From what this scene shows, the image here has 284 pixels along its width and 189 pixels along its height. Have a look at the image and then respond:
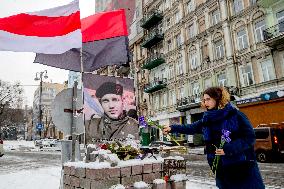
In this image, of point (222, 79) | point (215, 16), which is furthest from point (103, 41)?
point (215, 16)

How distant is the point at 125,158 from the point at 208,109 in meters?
1.45

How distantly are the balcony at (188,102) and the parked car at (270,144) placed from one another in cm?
1139

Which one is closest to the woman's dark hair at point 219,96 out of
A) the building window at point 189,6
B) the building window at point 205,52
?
the building window at point 205,52

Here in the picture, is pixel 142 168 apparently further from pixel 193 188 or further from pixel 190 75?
pixel 190 75

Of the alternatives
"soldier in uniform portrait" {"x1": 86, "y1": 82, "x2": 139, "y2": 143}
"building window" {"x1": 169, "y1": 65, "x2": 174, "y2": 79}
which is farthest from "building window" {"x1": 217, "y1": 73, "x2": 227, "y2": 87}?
"soldier in uniform portrait" {"x1": 86, "y1": 82, "x2": 139, "y2": 143}

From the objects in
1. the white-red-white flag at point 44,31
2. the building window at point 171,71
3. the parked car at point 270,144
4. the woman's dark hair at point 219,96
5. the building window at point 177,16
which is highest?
the building window at point 177,16

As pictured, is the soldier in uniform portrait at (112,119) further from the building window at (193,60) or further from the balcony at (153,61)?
the balcony at (153,61)

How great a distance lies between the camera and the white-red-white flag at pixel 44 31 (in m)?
5.21

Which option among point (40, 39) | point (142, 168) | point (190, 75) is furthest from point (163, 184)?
point (190, 75)

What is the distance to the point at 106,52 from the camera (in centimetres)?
641

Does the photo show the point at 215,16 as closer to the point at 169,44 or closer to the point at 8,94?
the point at 169,44

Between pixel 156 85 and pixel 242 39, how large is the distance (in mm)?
11696

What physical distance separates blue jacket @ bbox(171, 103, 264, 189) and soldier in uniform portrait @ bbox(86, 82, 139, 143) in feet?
10.2

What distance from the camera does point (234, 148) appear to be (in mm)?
2527
